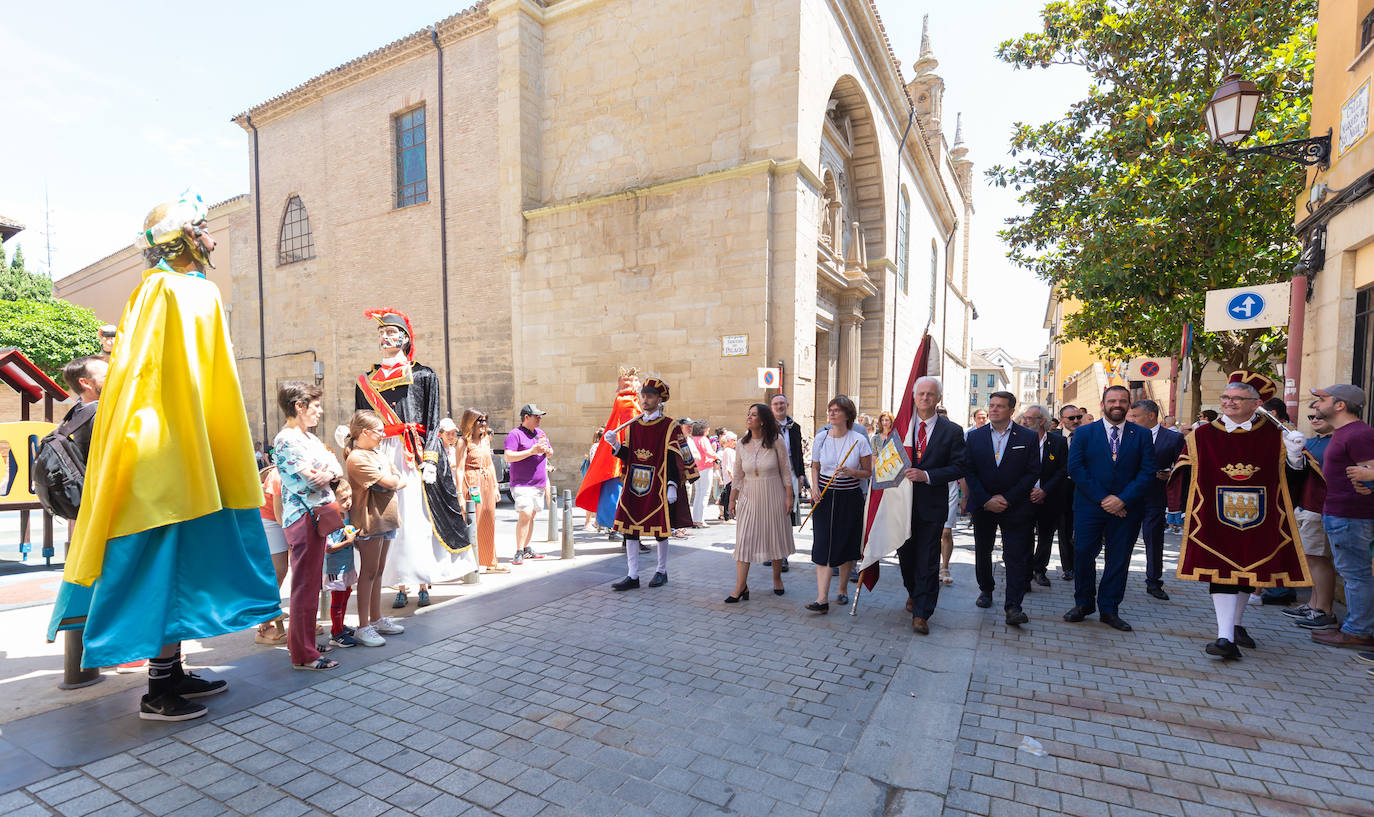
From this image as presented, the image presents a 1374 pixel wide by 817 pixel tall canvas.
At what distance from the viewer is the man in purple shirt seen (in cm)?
717

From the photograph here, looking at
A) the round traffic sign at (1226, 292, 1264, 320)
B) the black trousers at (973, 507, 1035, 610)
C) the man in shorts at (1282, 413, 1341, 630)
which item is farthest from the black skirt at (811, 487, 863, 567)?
the round traffic sign at (1226, 292, 1264, 320)

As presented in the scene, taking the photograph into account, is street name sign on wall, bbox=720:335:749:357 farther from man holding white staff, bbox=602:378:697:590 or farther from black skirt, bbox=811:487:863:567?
black skirt, bbox=811:487:863:567

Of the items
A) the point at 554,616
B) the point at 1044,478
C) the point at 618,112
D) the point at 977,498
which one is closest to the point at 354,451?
the point at 554,616

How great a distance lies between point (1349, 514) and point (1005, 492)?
2262 millimetres

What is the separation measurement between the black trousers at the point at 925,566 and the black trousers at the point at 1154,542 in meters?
2.80

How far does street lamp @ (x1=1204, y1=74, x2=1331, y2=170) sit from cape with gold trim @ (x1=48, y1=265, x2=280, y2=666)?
29.2ft

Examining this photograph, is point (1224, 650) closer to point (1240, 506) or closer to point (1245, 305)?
point (1240, 506)

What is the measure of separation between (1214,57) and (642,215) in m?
10.6

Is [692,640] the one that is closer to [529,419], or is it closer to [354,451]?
Result: [354,451]

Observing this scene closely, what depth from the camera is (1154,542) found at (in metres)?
6.04

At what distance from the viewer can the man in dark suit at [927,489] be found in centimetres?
478

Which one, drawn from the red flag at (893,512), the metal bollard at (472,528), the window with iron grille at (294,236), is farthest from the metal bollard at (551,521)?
the window with iron grille at (294,236)

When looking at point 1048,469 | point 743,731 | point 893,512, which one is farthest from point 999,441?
point 743,731

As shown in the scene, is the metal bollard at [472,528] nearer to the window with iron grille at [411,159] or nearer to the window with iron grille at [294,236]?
the window with iron grille at [411,159]
